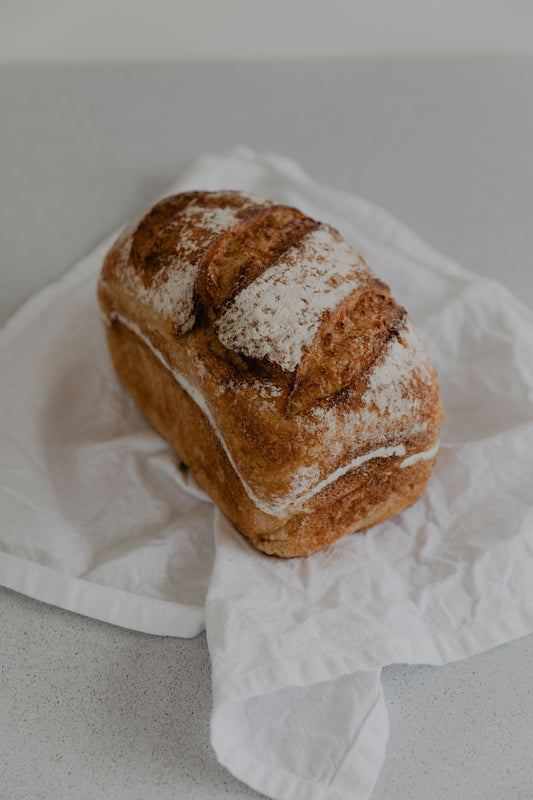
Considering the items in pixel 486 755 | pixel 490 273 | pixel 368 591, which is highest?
pixel 490 273

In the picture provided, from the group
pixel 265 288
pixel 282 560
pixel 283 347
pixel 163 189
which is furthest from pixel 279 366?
pixel 163 189

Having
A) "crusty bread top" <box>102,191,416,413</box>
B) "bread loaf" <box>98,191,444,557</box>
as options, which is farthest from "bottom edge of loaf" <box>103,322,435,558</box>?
"crusty bread top" <box>102,191,416,413</box>

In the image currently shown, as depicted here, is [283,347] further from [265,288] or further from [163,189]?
[163,189]

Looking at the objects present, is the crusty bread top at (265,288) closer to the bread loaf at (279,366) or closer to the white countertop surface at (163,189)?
the bread loaf at (279,366)

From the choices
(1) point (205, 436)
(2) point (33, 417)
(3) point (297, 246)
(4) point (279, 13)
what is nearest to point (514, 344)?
(3) point (297, 246)

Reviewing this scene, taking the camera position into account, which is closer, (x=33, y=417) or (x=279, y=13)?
(x=33, y=417)

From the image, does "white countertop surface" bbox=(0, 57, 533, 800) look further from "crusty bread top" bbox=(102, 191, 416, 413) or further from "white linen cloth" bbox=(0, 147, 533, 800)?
"crusty bread top" bbox=(102, 191, 416, 413)

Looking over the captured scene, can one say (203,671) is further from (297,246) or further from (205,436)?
(297,246)
